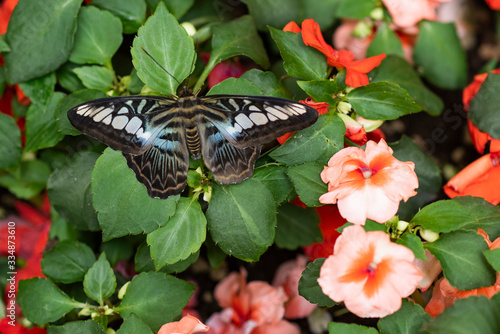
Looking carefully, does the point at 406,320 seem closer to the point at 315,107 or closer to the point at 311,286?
the point at 311,286

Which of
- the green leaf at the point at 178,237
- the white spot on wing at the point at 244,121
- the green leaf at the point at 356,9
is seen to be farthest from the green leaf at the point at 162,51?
the green leaf at the point at 356,9

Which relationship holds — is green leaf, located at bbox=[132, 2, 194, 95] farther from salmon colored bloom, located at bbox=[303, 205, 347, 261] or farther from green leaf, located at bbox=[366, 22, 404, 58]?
green leaf, located at bbox=[366, 22, 404, 58]

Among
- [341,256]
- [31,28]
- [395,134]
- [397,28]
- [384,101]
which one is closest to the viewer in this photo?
[341,256]

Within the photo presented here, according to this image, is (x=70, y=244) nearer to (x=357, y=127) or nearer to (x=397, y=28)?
(x=357, y=127)

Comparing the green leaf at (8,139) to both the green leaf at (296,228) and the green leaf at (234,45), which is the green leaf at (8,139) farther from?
the green leaf at (296,228)

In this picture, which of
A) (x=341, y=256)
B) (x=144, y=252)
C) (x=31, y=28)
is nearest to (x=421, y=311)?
(x=341, y=256)

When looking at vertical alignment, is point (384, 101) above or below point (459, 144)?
above
